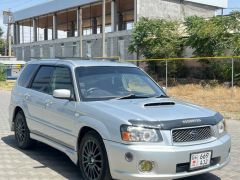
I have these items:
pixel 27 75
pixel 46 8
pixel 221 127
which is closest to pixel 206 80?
pixel 27 75

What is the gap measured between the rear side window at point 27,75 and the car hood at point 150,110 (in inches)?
97.7

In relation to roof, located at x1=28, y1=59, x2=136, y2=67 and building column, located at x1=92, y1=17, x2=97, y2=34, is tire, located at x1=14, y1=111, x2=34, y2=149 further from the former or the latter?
building column, located at x1=92, y1=17, x2=97, y2=34

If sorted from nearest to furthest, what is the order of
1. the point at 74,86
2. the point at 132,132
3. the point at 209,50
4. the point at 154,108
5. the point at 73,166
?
the point at 132,132 → the point at 154,108 → the point at 74,86 → the point at 73,166 → the point at 209,50

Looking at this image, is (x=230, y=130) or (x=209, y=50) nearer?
(x=230, y=130)

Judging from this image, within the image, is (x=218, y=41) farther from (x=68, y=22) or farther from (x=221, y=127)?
(x=68, y=22)

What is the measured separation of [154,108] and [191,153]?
815 mm

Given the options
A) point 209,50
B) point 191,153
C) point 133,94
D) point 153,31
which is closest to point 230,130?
point 133,94

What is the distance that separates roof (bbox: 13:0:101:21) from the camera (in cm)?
3934

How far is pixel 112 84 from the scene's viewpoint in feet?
20.3

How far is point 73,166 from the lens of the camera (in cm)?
646

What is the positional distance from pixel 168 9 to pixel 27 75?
28.4 metres

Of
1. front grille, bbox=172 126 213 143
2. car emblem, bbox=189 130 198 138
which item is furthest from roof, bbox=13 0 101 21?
car emblem, bbox=189 130 198 138

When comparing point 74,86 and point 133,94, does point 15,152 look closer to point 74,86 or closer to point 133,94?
point 74,86

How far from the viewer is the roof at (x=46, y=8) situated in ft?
129
